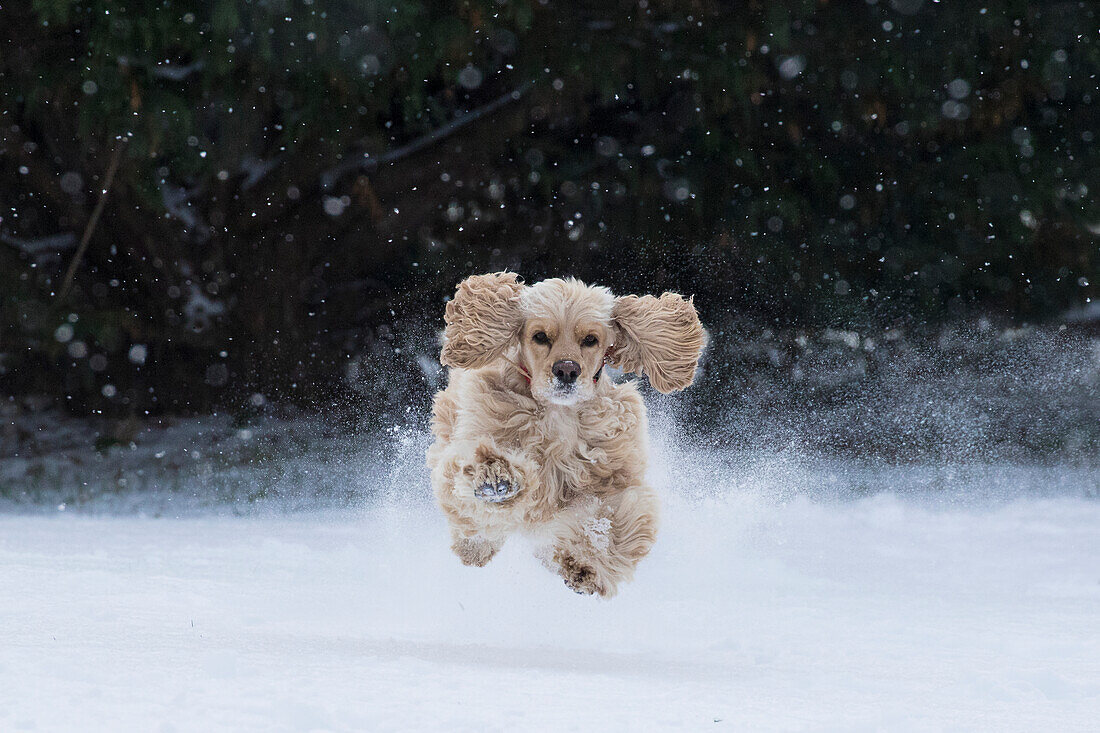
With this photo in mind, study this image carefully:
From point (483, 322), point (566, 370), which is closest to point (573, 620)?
point (566, 370)

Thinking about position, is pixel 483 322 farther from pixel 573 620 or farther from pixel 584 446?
pixel 573 620

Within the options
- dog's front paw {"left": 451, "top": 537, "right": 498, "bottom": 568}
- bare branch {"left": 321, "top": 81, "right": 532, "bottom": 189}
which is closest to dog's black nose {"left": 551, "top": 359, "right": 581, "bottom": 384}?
dog's front paw {"left": 451, "top": 537, "right": 498, "bottom": 568}

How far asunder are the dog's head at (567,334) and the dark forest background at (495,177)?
3358 mm

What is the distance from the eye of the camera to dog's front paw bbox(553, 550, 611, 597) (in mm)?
5020

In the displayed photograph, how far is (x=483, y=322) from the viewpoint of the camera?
5.66m

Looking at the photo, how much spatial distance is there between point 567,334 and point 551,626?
1.27 m

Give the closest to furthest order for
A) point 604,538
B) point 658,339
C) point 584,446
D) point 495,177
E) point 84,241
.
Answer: point 604,538 < point 584,446 < point 658,339 < point 84,241 < point 495,177

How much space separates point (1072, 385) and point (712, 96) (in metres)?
4.27

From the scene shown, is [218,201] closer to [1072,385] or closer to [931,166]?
[931,166]

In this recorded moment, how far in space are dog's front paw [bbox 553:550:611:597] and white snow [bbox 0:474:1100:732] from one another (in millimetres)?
277

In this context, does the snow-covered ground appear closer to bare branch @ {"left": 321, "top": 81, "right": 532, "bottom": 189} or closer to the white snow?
the white snow

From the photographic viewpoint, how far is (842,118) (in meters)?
9.62

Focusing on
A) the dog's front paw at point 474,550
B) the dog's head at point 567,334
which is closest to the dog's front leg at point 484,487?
the dog's front paw at point 474,550

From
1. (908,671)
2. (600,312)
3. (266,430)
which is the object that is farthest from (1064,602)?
(266,430)
